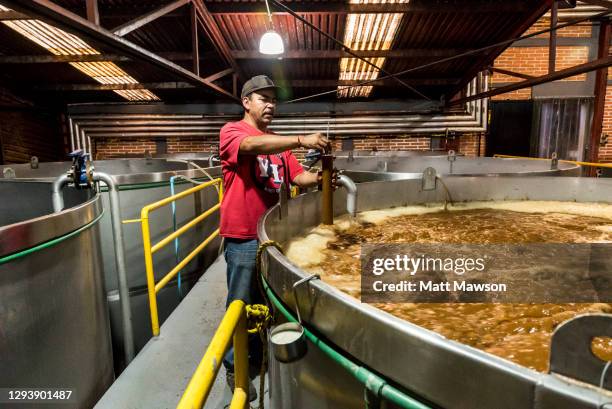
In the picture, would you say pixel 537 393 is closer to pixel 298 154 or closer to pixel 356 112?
pixel 298 154

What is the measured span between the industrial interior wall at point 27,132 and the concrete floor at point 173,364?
8.12 m

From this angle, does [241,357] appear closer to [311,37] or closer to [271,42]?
[271,42]

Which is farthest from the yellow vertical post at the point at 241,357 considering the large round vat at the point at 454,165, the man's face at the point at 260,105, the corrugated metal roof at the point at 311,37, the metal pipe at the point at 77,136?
the metal pipe at the point at 77,136

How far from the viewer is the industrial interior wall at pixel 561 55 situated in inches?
331

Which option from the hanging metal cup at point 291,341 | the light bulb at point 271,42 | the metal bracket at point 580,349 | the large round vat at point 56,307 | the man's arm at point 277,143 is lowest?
the large round vat at point 56,307

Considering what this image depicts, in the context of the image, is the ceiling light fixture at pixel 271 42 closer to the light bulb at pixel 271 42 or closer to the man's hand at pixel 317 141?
the light bulb at pixel 271 42

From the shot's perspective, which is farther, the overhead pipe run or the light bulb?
the overhead pipe run

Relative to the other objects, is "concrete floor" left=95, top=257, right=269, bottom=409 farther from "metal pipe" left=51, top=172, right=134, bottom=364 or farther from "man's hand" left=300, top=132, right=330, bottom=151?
"man's hand" left=300, top=132, right=330, bottom=151

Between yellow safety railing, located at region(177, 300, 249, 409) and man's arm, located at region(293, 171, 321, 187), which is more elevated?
man's arm, located at region(293, 171, 321, 187)

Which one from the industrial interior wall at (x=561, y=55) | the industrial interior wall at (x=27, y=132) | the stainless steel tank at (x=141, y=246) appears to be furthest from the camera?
the industrial interior wall at (x=561, y=55)

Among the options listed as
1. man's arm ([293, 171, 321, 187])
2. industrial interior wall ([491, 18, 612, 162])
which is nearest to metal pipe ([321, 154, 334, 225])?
man's arm ([293, 171, 321, 187])

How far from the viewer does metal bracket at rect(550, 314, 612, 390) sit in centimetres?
43

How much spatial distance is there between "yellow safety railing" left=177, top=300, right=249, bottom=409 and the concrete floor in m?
0.88

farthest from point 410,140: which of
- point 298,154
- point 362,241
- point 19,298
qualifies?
point 19,298
